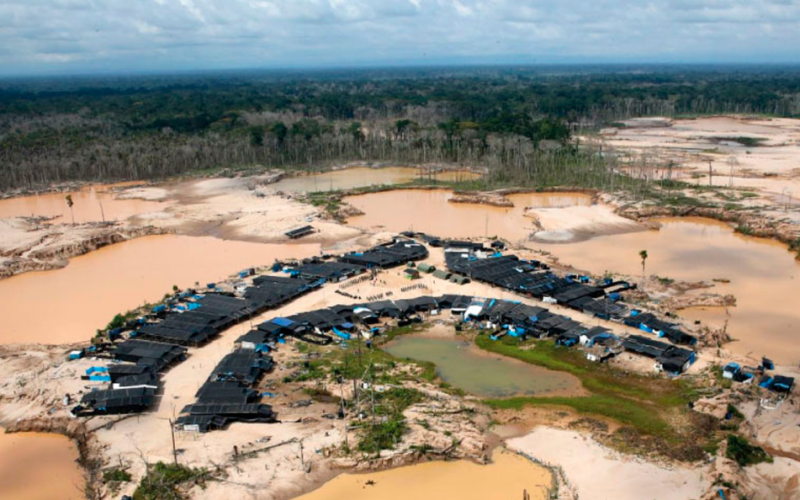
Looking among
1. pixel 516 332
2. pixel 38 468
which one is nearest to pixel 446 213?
Answer: pixel 516 332

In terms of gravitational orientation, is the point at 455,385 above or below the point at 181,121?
below

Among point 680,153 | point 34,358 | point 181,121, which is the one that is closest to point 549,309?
point 34,358

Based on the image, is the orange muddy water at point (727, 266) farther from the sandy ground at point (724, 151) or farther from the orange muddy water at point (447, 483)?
the orange muddy water at point (447, 483)

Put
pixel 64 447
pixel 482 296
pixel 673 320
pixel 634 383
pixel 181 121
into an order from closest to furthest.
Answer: pixel 64 447, pixel 634 383, pixel 673 320, pixel 482 296, pixel 181 121

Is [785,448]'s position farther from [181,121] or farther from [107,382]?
[181,121]

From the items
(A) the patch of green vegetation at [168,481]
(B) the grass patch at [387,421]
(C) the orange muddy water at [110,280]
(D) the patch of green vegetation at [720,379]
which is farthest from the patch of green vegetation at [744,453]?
(C) the orange muddy water at [110,280]

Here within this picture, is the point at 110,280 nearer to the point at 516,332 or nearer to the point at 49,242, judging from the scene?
the point at 49,242
